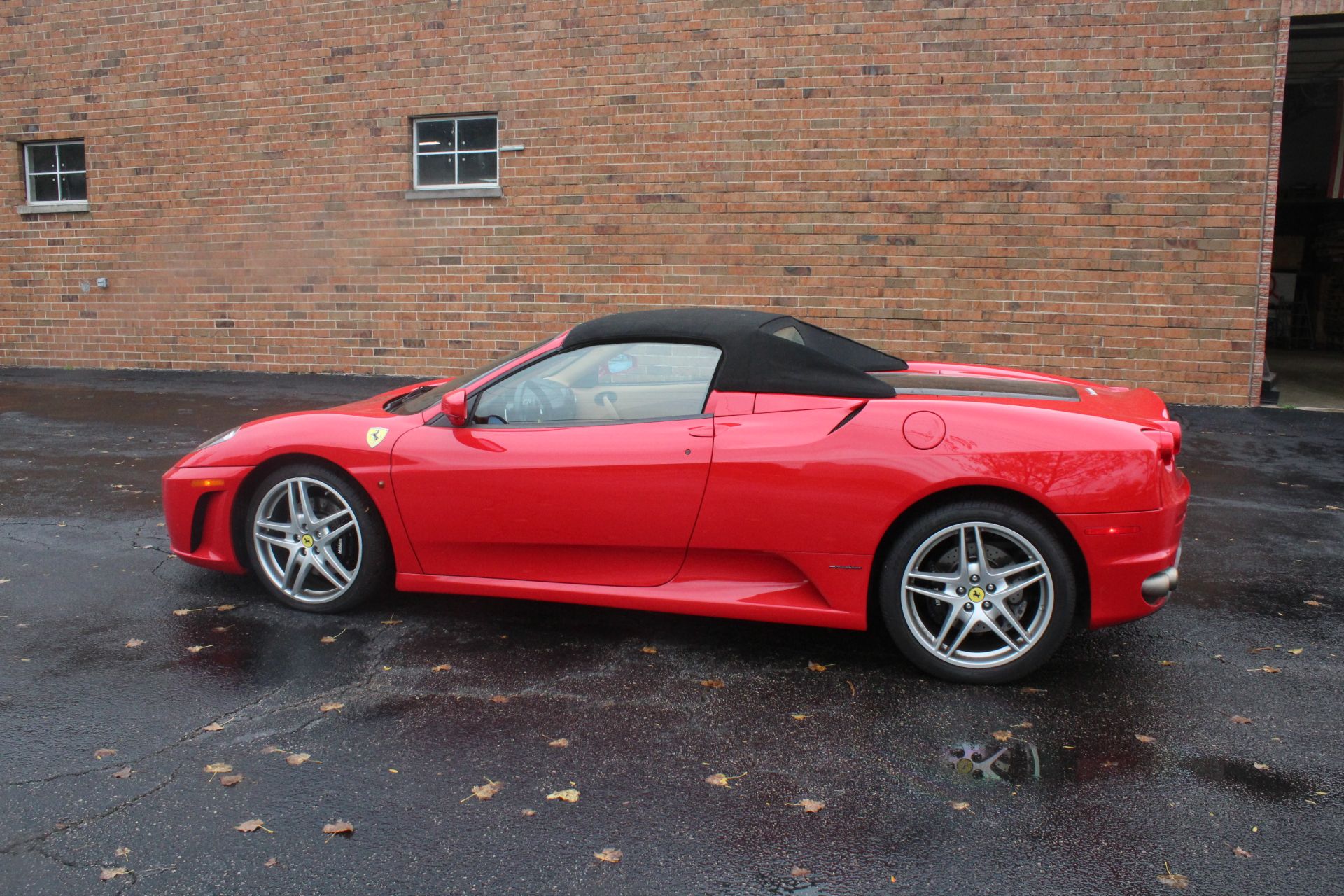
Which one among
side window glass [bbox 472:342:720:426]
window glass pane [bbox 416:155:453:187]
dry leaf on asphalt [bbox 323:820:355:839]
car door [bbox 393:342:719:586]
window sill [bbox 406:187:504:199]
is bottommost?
dry leaf on asphalt [bbox 323:820:355:839]

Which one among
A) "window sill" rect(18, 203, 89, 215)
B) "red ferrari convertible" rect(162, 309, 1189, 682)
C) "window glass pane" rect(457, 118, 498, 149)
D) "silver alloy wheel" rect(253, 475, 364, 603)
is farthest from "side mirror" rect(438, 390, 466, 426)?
"window sill" rect(18, 203, 89, 215)

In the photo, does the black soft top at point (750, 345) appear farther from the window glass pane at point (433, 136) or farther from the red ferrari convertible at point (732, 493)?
the window glass pane at point (433, 136)

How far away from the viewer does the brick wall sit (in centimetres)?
1010

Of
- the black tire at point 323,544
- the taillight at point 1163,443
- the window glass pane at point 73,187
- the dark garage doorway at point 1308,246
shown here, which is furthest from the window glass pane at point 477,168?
the dark garage doorway at point 1308,246

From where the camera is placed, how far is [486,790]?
3004 mm

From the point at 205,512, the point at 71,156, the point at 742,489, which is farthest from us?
the point at 71,156

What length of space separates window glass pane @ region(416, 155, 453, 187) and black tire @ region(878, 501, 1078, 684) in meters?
9.68

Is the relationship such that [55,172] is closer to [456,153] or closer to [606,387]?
[456,153]

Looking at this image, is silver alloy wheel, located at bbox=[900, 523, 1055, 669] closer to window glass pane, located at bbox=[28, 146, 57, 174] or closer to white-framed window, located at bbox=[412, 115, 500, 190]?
white-framed window, located at bbox=[412, 115, 500, 190]

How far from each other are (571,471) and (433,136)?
30.1 feet

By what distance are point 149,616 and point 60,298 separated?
11385 mm

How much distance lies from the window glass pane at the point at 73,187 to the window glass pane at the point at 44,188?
0.11 m

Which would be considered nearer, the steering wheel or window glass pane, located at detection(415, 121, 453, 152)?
the steering wheel

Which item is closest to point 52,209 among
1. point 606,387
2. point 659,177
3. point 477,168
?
point 477,168
